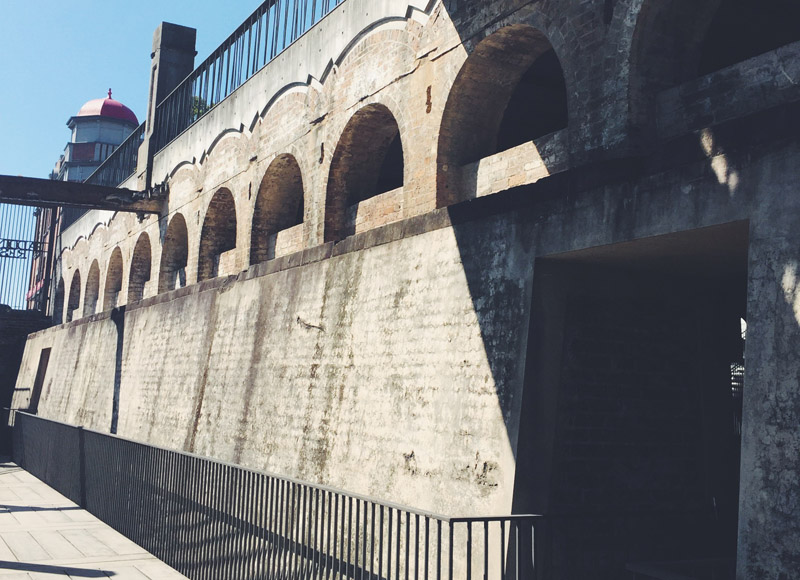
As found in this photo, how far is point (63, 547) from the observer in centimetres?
924

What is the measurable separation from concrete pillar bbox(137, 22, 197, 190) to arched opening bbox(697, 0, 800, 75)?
47.9 ft

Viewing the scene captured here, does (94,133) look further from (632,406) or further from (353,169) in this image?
(632,406)

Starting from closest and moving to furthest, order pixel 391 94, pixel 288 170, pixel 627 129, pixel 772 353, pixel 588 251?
pixel 772 353 < pixel 588 251 < pixel 627 129 < pixel 391 94 < pixel 288 170

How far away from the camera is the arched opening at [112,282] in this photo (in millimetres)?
23297

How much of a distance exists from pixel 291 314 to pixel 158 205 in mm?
9159

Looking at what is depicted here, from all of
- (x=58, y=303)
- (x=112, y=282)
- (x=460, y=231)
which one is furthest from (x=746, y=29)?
(x=58, y=303)

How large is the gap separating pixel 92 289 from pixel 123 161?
398cm

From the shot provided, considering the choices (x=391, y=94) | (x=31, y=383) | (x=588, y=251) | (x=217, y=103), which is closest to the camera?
(x=588, y=251)

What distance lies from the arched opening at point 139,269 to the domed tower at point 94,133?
29.1 meters

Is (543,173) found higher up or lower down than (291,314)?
higher up

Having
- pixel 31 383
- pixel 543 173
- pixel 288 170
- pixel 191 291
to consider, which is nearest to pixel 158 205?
pixel 191 291

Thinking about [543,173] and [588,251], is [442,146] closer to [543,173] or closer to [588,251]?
[543,173]

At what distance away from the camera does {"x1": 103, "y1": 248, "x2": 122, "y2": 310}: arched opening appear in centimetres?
2330

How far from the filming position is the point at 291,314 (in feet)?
35.5
